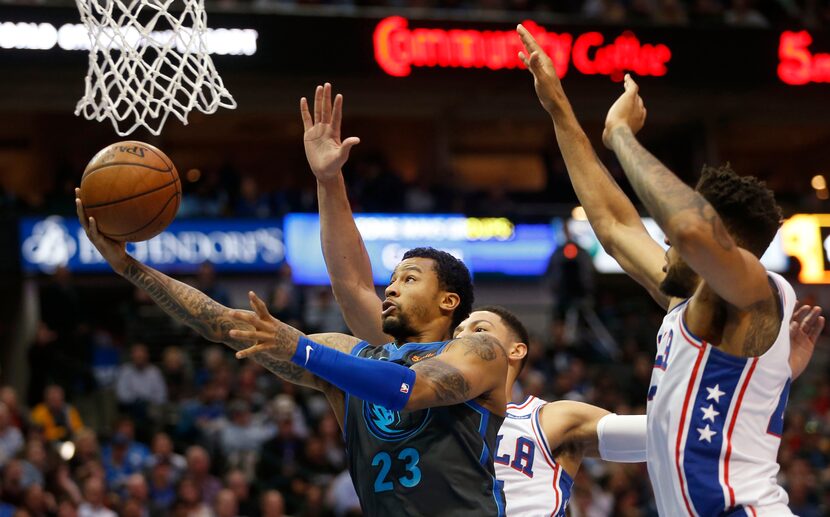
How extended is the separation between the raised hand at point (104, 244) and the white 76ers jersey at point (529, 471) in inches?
66.6

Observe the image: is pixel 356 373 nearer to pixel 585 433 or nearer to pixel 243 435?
pixel 585 433

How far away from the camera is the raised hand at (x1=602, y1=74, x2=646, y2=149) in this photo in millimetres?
3576

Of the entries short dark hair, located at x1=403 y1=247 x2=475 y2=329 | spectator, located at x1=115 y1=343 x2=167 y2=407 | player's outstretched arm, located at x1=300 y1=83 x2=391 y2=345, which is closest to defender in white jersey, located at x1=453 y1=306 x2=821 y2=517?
player's outstretched arm, located at x1=300 y1=83 x2=391 y2=345

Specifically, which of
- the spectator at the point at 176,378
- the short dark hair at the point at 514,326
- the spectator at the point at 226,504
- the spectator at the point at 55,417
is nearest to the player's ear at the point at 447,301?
the short dark hair at the point at 514,326

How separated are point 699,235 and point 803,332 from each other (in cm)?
110

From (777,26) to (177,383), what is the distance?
10.0m

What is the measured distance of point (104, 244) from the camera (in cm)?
404

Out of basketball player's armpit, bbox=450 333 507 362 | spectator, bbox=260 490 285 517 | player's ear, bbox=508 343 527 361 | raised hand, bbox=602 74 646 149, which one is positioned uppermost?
raised hand, bbox=602 74 646 149

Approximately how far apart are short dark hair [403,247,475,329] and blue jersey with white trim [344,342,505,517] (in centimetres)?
25

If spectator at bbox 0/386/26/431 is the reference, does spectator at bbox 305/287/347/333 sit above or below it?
above

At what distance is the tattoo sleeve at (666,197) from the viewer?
3094 mm

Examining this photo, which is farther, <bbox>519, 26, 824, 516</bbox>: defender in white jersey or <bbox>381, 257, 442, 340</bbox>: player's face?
<bbox>381, 257, 442, 340</bbox>: player's face

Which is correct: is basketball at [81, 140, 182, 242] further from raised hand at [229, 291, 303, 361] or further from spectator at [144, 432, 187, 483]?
spectator at [144, 432, 187, 483]

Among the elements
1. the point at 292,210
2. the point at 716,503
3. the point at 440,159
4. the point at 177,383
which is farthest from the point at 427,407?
the point at 440,159
